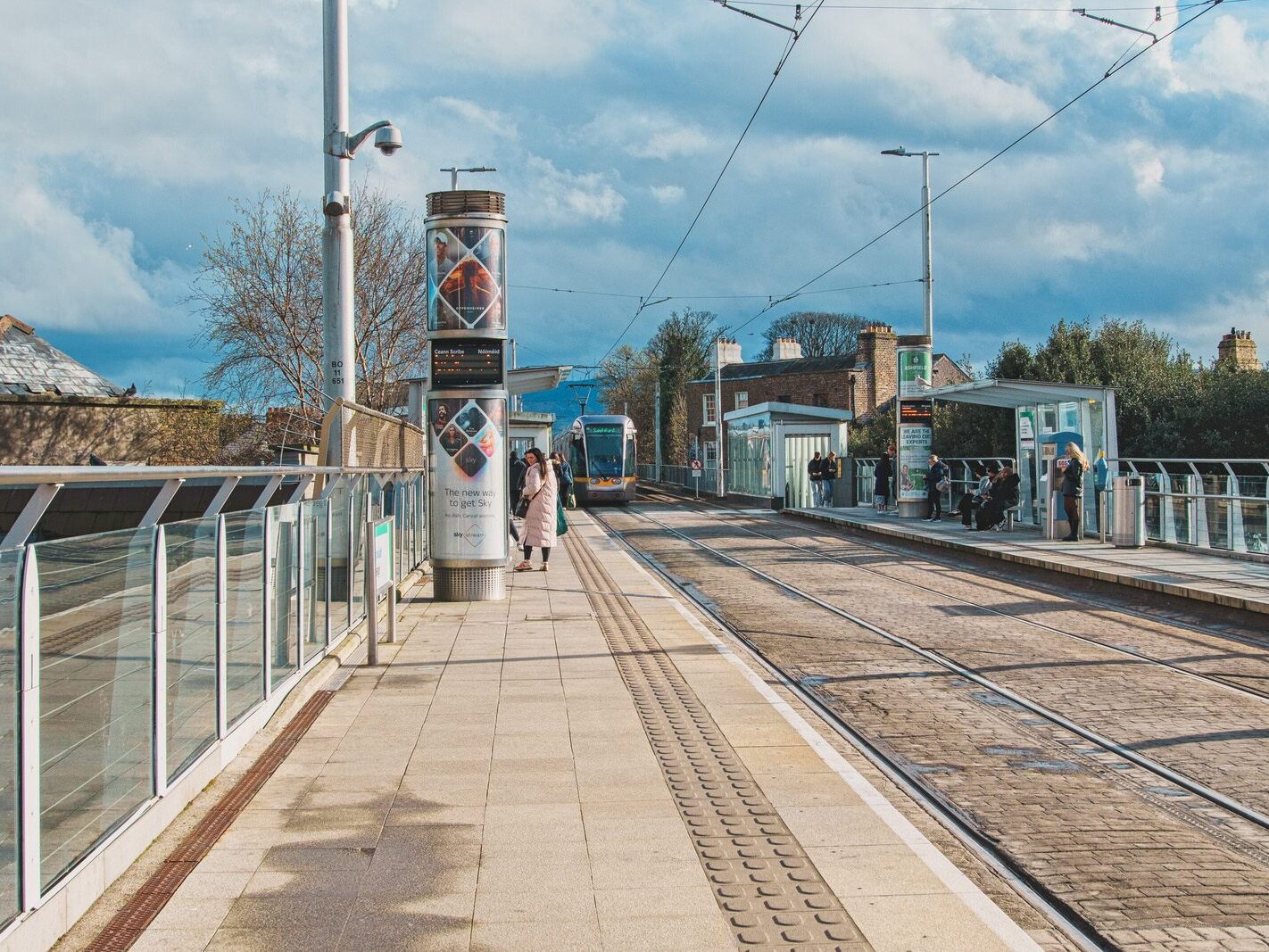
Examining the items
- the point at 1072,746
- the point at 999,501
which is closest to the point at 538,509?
the point at 999,501

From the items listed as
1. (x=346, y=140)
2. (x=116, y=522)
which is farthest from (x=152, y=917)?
(x=346, y=140)

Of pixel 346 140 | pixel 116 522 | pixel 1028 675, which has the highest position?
pixel 346 140

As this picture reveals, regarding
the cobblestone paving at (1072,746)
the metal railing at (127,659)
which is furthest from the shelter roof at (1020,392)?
the metal railing at (127,659)

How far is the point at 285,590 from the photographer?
8102 millimetres

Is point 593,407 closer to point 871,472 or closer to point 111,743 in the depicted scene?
point 871,472

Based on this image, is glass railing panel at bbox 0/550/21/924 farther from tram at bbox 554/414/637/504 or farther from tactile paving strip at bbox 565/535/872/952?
tram at bbox 554/414/637/504

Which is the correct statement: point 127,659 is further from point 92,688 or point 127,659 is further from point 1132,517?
point 1132,517

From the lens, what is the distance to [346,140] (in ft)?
41.6

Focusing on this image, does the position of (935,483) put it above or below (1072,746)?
above

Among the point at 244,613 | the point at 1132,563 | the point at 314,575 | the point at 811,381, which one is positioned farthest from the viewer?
the point at 811,381

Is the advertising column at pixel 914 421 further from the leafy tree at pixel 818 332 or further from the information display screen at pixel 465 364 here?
the leafy tree at pixel 818 332

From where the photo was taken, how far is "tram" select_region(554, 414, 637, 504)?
148 ft

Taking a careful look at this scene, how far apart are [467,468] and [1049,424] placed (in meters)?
13.7

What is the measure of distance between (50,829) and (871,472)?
117 feet
